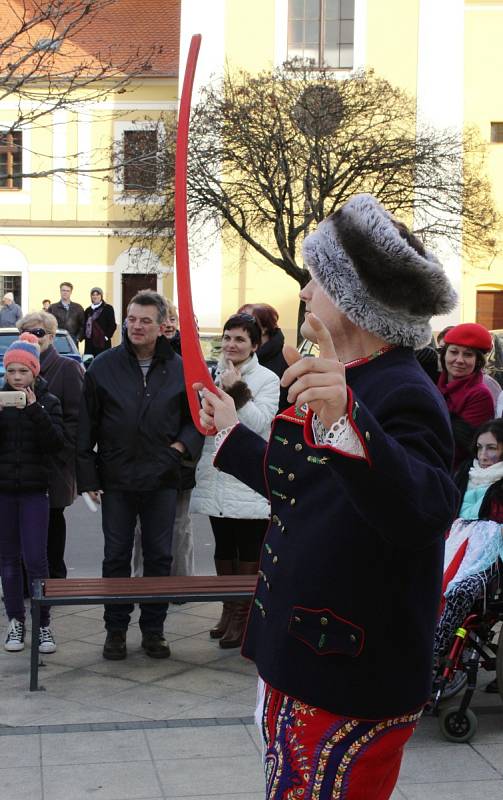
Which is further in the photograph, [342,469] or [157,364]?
[157,364]

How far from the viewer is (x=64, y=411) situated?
731 cm

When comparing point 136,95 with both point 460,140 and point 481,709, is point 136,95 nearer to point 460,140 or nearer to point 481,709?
point 460,140

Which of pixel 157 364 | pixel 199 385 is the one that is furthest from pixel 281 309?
pixel 199 385

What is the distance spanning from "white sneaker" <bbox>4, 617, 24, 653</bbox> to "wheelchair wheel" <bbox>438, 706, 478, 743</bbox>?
2.52 m

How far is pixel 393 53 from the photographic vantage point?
102ft

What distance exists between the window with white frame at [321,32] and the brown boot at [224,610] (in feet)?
85.1

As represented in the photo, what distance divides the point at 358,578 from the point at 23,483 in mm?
4216

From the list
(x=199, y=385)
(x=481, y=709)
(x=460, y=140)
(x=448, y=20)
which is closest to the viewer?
(x=199, y=385)

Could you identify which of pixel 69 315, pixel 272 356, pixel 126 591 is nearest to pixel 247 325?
pixel 272 356

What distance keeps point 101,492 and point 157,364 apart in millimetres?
784

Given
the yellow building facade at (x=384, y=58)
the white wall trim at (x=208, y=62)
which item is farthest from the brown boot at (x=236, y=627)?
the white wall trim at (x=208, y=62)

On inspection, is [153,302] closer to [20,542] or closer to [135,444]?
[135,444]

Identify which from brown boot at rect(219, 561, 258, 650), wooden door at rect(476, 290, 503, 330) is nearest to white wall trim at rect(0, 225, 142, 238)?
wooden door at rect(476, 290, 503, 330)

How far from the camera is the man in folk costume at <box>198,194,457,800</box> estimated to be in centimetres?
239
